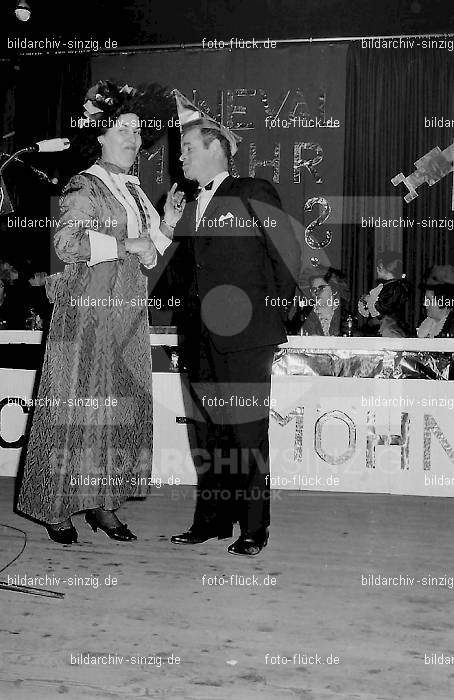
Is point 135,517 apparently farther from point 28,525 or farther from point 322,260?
point 322,260

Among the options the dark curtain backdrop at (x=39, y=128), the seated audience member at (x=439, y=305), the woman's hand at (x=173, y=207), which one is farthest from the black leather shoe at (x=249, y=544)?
the dark curtain backdrop at (x=39, y=128)

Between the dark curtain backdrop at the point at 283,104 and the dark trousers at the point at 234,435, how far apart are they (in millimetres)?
5310

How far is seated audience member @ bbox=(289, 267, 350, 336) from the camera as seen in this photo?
5.54m

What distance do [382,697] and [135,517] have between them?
5.76 feet

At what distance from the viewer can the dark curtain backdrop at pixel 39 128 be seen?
26.7 ft

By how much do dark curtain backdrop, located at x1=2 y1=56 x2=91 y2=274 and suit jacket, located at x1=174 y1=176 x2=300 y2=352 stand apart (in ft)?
19.1

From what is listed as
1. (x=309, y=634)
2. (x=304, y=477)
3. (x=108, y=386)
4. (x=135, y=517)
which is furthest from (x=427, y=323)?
(x=309, y=634)

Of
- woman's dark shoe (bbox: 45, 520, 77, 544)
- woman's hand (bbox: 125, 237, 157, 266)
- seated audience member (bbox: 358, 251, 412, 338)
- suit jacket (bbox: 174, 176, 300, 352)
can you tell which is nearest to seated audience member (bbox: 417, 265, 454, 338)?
seated audience member (bbox: 358, 251, 412, 338)

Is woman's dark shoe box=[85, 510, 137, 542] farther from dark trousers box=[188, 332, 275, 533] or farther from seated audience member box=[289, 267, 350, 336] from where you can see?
seated audience member box=[289, 267, 350, 336]

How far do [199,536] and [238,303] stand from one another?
2.90 ft

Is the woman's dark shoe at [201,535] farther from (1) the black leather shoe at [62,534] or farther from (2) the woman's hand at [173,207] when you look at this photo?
(2) the woman's hand at [173,207]

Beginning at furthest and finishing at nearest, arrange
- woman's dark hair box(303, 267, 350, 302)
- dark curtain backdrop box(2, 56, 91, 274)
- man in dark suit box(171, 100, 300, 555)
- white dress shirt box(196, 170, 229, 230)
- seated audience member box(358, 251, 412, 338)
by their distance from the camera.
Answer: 1. dark curtain backdrop box(2, 56, 91, 274)
2. woman's dark hair box(303, 267, 350, 302)
3. seated audience member box(358, 251, 412, 338)
4. white dress shirt box(196, 170, 229, 230)
5. man in dark suit box(171, 100, 300, 555)

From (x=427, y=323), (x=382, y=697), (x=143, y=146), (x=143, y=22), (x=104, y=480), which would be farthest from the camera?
(x=143, y=22)

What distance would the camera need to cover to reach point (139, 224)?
2689 millimetres
